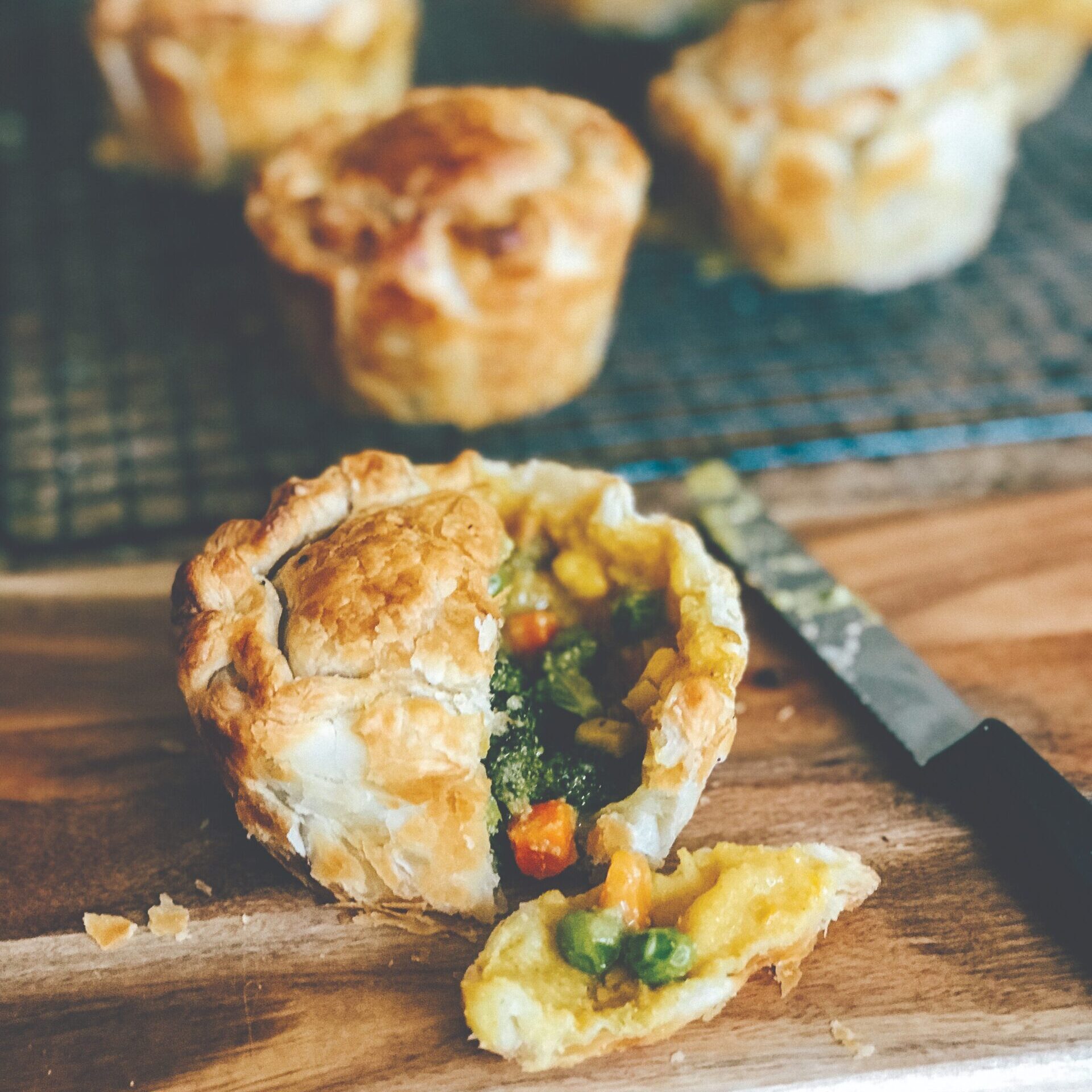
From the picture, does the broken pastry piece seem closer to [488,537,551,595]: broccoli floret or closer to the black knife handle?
the black knife handle

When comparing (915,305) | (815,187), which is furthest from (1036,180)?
(815,187)

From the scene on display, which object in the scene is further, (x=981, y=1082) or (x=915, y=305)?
(x=915, y=305)

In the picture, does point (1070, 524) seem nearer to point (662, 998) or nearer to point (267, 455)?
point (662, 998)

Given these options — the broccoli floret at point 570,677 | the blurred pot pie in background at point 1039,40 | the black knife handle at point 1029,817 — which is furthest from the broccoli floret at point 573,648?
the blurred pot pie in background at point 1039,40

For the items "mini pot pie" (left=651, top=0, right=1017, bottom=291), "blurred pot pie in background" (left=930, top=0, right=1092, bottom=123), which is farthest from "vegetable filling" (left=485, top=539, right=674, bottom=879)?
"blurred pot pie in background" (left=930, top=0, right=1092, bottom=123)

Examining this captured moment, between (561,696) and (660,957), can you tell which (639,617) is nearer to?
(561,696)

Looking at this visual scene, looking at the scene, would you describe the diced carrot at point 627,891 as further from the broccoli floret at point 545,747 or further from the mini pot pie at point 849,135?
the mini pot pie at point 849,135
